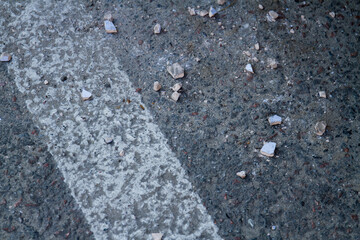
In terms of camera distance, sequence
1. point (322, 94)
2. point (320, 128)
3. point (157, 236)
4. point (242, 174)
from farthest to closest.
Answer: point (322, 94) < point (320, 128) < point (242, 174) < point (157, 236)

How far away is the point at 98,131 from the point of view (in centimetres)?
225

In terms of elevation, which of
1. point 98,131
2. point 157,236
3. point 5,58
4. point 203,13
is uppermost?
point 203,13

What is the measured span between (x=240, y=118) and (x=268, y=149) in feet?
0.84

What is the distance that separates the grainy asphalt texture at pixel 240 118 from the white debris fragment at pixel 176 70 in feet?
0.13

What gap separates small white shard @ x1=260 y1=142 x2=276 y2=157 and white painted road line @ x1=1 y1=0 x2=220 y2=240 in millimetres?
478

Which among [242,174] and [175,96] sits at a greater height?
[175,96]

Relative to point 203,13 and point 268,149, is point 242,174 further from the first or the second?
point 203,13

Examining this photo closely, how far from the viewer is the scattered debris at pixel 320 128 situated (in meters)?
2.30

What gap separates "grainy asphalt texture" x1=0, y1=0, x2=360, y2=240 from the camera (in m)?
2.07

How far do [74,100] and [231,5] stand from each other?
1293mm

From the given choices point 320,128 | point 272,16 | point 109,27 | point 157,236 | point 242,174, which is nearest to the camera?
point 157,236

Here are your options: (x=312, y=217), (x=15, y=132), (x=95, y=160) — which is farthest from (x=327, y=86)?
(x=15, y=132)

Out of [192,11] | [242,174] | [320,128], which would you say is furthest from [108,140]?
[320,128]

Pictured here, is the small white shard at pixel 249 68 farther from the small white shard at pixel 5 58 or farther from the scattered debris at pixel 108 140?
the small white shard at pixel 5 58
